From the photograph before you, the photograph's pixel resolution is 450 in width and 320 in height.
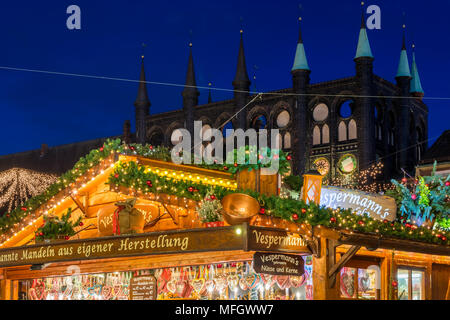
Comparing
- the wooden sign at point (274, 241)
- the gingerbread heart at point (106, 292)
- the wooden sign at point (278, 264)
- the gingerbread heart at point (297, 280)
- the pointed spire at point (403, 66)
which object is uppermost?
the pointed spire at point (403, 66)

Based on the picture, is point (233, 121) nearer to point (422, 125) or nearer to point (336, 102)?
point (336, 102)

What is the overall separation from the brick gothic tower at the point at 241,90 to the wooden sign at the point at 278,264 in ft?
184

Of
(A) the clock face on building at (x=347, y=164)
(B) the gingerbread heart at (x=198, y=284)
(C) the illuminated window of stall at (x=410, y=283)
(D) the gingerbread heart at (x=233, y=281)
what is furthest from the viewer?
(A) the clock face on building at (x=347, y=164)

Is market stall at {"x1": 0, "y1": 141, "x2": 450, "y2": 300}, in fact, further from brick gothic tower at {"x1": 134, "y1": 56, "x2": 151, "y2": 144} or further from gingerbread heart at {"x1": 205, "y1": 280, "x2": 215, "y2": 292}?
brick gothic tower at {"x1": 134, "y1": 56, "x2": 151, "y2": 144}

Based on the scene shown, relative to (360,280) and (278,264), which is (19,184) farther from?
(278,264)

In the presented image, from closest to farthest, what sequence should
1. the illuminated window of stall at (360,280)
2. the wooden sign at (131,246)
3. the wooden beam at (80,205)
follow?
the wooden sign at (131,246) → the illuminated window of stall at (360,280) → the wooden beam at (80,205)

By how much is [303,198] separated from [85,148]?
6799 centimetres

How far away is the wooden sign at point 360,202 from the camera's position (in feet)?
53.3

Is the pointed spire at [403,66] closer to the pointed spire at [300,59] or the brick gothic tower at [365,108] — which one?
the brick gothic tower at [365,108]

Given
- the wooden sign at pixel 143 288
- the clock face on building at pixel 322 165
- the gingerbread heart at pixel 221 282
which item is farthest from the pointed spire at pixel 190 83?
the gingerbread heart at pixel 221 282

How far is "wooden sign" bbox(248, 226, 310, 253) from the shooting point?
13.0 metres

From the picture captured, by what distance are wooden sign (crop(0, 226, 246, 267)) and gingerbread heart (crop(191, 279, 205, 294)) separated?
1.68 metres

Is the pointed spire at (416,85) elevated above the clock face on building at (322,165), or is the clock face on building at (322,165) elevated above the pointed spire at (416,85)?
the pointed spire at (416,85)
